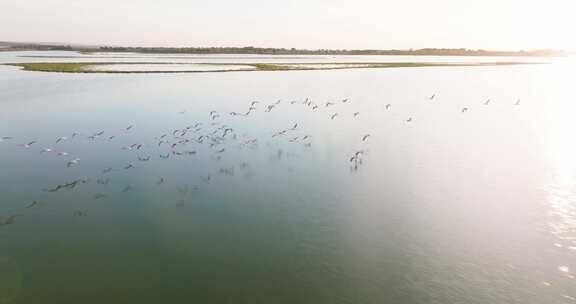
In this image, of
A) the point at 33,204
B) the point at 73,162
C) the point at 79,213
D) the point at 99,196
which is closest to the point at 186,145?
the point at 73,162

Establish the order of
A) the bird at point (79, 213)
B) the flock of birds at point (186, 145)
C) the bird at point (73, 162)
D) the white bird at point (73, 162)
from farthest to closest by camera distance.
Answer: the white bird at point (73, 162), the bird at point (73, 162), the flock of birds at point (186, 145), the bird at point (79, 213)

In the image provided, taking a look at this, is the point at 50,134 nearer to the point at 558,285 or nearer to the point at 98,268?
the point at 98,268

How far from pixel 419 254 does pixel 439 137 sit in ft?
Answer: 75.6

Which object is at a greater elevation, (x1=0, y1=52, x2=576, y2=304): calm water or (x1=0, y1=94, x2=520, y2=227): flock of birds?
(x1=0, y1=94, x2=520, y2=227): flock of birds

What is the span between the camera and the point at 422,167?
2725 cm

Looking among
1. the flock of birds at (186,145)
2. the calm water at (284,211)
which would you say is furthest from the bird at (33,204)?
the calm water at (284,211)

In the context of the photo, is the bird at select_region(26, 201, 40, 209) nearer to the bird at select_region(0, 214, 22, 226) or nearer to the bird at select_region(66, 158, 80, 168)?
the bird at select_region(0, 214, 22, 226)

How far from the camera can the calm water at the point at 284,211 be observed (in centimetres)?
1374

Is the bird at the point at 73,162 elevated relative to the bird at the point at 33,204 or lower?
elevated

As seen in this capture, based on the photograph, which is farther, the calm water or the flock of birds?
the flock of birds

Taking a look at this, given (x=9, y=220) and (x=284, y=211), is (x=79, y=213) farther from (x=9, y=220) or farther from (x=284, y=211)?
(x=284, y=211)

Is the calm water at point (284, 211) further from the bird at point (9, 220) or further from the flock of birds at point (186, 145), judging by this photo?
the flock of birds at point (186, 145)

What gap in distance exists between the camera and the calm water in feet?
45.1

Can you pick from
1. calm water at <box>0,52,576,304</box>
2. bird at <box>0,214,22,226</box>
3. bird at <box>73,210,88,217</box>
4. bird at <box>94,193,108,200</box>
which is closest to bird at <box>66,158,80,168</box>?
calm water at <box>0,52,576,304</box>
